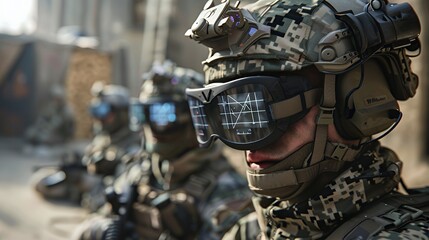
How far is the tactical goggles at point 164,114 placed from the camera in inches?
111

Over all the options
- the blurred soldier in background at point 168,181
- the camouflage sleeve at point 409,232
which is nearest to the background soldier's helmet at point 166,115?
the blurred soldier in background at point 168,181

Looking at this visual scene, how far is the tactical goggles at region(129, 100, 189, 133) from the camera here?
2.83 m

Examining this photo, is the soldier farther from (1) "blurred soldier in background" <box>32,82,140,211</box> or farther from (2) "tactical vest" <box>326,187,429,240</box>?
(1) "blurred soldier in background" <box>32,82,140,211</box>

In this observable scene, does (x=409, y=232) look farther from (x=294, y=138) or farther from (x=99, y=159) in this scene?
(x=99, y=159)

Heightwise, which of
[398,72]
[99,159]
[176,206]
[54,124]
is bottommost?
[54,124]

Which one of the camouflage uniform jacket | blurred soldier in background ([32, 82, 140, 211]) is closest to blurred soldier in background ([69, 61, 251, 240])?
blurred soldier in background ([32, 82, 140, 211])

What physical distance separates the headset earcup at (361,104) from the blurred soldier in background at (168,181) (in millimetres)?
1178

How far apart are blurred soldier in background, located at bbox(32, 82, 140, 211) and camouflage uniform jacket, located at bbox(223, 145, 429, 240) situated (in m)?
2.48

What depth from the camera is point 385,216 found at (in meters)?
1.27

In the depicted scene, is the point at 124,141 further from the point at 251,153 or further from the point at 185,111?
the point at 251,153

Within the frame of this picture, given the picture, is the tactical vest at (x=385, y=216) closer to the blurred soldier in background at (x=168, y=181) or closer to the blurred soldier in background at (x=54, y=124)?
the blurred soldier in background at (x=168, y=181)

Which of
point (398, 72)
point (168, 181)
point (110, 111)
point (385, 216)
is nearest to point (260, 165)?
point (385, 216)

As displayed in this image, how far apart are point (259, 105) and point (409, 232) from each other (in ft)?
1.55

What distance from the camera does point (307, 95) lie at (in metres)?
1.31
